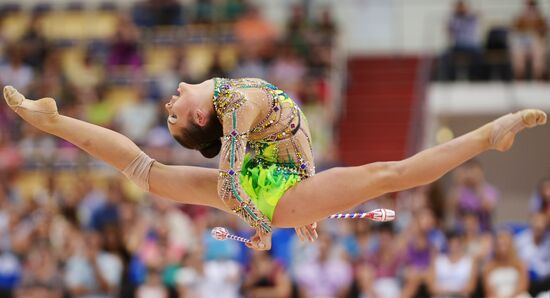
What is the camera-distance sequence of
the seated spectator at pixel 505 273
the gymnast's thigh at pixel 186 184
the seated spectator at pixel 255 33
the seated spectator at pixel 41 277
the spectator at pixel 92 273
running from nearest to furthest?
1. the gymnast's thigh at pixel 186 184
2. the seated spectator at pixel 505 273
3. the seated spectator at pixel 41 277
4. the spectator at pixel 92 273
5. the seated spectator at pixel 255 33

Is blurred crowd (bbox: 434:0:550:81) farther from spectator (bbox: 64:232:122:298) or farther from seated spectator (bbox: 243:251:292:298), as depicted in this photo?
spectator (bbox: 64:232:122:298)

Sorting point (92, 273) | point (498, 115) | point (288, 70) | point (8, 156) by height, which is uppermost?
point (288, 70)

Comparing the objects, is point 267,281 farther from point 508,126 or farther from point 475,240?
point 508,126

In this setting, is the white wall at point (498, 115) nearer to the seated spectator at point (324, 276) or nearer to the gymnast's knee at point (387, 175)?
the seated spectator at point (324, 276)

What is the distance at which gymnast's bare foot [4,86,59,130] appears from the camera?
21.1 ft

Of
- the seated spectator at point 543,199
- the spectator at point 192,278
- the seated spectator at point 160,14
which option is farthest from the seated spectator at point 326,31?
the spectator at point 192,278

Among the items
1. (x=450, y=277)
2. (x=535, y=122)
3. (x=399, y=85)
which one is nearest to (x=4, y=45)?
(x=399, y=85)

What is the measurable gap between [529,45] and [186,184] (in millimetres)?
8408

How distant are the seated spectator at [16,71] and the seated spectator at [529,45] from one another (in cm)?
709

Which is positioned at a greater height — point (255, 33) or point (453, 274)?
point (255, 33)

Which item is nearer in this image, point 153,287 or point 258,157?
point 258,157

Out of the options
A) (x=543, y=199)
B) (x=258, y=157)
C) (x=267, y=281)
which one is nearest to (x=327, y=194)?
(x=258, y=157)

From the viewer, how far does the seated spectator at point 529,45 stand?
44.7 ft

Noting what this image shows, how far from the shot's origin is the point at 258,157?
6562 millimetres
